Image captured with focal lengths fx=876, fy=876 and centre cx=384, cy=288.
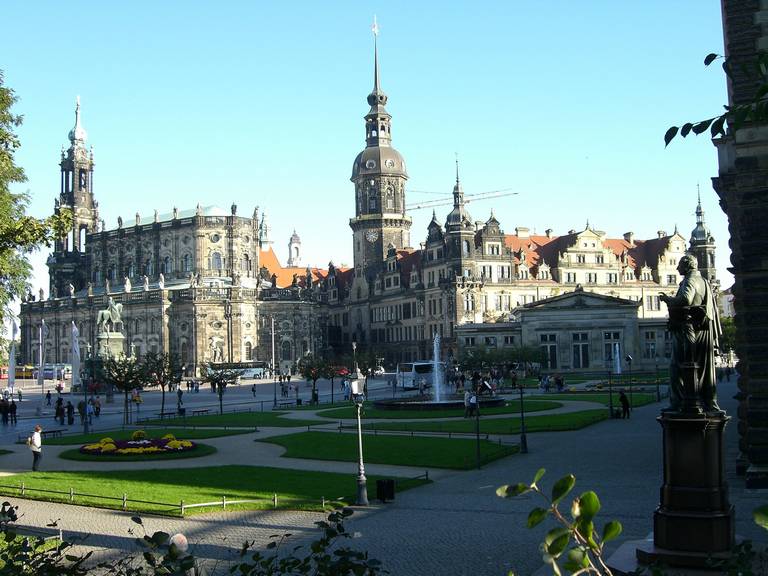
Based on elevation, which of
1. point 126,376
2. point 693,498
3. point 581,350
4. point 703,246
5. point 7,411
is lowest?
point 7,411

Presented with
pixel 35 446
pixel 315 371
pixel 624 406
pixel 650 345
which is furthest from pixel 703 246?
pixel 35 446

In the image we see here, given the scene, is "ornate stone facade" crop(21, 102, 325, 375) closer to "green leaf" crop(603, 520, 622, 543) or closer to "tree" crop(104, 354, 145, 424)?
"tree" crop(104, 354, 145, 424)

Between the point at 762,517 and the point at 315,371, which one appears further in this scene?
the point at 315,371

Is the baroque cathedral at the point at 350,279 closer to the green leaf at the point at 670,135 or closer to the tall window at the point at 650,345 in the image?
the tall window at the point at 650,345

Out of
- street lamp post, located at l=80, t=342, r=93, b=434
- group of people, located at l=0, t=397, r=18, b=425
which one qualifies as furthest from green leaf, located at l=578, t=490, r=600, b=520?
group of people, located at l=0, t=397, r=18, b=425

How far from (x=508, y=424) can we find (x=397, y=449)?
10.0 metres

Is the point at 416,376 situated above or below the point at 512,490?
below

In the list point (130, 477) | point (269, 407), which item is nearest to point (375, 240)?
point (269, 407)

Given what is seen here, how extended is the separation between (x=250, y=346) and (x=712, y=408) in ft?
326

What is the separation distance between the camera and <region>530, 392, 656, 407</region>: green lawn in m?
55.5

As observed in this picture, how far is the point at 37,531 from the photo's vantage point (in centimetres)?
1945

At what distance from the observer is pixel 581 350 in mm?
92250

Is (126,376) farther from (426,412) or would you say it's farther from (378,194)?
(378,194)

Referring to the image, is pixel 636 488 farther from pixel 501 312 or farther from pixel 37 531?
pixel 501 312
